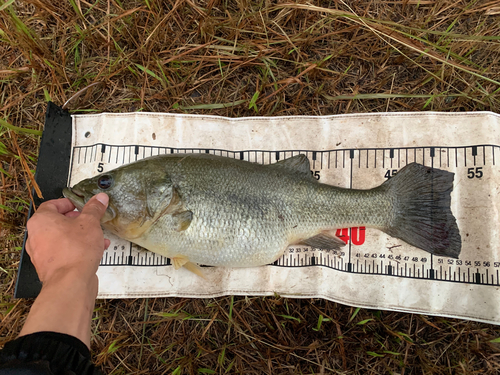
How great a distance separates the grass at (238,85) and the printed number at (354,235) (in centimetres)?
60

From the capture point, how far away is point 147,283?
9.66 ft

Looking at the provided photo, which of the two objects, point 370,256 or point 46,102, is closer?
point 370,256

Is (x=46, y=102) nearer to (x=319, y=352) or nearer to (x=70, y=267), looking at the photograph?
Answer: (x=70, y=267)

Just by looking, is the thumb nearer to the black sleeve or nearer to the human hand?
the human hand

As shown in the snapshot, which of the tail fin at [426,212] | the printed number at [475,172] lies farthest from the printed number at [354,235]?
the printed number at [475,172]

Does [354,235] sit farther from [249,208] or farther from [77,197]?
[77,197]

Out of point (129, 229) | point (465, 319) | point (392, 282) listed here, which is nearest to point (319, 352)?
point (392, 282)

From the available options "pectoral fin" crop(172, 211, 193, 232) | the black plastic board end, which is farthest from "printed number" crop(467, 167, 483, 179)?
the black plastic board end

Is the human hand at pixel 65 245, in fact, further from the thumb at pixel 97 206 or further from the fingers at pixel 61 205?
the fingers at pixel 61 205

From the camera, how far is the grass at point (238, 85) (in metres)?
2.81

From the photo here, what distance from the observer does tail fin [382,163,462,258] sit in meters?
2.66

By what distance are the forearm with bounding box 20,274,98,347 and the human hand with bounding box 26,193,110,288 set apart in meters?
0.04

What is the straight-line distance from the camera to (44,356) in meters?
1.56

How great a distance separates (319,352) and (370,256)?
962 mm
